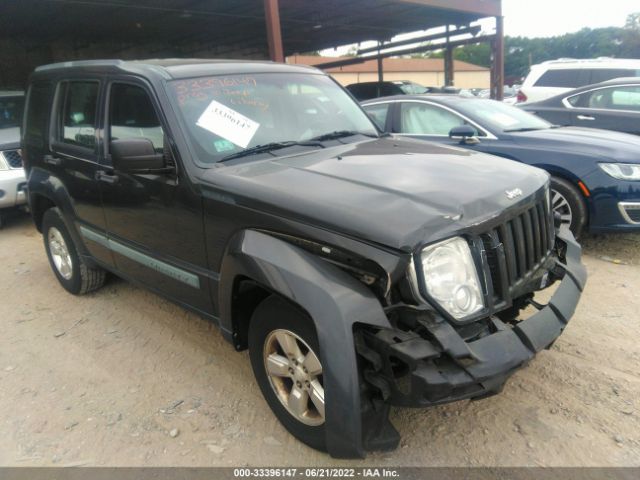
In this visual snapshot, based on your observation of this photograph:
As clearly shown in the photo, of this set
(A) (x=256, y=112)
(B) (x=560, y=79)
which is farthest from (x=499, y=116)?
(B) (x=560, y=79)

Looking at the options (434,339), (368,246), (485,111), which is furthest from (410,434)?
(485,111)

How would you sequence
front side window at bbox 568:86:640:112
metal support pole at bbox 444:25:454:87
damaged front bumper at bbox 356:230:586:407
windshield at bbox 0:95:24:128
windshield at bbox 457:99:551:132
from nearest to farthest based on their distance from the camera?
1. damaged front bumper at bbox 356:230:586:407
2. windshield at bbox 457:99:551:132
3. front side window at bbox 568:86:640:112
4. windshield at bbox 0:95:24:128
5. metal support pole at bbox 444:25:454:87

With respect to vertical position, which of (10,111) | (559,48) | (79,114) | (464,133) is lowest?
(464,133)

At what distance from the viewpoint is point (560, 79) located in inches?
401

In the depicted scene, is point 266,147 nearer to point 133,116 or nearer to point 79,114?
point 133,116

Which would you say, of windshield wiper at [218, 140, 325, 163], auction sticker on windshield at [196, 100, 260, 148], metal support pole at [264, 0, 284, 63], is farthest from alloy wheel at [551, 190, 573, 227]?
metal support pole at [264, 0, 284, 63]

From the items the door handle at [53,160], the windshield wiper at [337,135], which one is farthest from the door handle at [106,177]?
the windshield wiper at [337,135]

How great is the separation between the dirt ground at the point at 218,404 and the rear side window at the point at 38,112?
1633mm

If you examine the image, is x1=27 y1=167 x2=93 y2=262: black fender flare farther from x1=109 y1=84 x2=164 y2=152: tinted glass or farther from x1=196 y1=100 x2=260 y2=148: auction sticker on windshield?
x1=196 y1=100 x2=260 y2=148: auction sticker on windshield

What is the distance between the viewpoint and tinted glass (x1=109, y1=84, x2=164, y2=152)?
10.1 ft

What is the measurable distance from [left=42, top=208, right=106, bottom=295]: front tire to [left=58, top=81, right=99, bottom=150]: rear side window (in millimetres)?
769

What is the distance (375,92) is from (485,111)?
8884mm

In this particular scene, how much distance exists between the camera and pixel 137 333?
3896 millimetres

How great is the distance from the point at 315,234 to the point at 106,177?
197 cm
